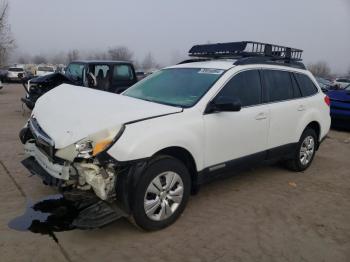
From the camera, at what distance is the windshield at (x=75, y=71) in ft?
34.6

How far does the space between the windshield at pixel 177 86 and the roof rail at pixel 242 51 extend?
858 mm

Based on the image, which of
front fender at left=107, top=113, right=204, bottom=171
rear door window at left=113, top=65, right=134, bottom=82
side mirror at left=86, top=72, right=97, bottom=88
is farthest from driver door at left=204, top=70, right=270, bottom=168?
rear door window at left=113, top=65, right=134, bottom=82

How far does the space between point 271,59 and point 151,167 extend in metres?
2.82

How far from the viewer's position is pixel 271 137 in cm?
507

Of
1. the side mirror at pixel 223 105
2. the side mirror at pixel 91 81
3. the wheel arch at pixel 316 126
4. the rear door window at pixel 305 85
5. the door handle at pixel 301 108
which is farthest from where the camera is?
the side mirror at pixel 91 81

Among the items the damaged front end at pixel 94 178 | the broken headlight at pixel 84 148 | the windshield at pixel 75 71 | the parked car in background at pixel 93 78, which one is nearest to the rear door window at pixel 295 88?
the damaged front end at pixel 94 178

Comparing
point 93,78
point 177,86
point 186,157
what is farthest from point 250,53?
point 93,78

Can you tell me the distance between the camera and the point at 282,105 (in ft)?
17.1

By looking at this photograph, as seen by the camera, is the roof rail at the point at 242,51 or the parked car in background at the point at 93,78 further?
the parked car in background at the point at 93,78

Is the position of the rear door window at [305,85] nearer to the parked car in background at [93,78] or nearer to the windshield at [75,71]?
the parked car in background at [93,78]

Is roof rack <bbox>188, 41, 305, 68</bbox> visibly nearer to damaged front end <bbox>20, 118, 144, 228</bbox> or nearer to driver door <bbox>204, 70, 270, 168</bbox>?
driver door <bbox>204, 70, 270, 168</bbox>

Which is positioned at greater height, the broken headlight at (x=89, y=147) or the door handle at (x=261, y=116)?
the broken headlight at (x=89, y=147)

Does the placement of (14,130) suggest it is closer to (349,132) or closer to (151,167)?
(151,167)

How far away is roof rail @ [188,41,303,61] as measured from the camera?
5.32 metres
